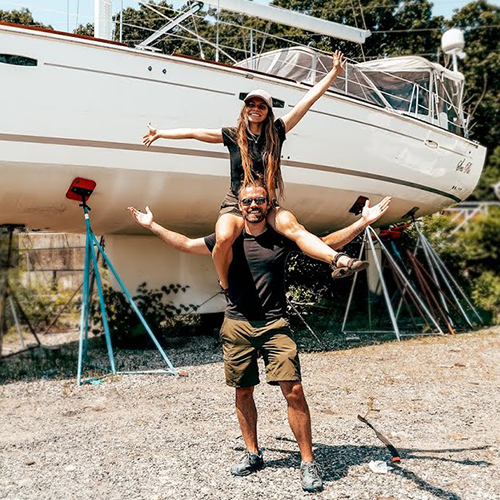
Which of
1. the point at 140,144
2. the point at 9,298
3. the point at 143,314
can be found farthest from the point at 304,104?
the point at 9,298

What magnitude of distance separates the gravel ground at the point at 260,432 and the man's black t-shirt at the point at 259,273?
0.97 m

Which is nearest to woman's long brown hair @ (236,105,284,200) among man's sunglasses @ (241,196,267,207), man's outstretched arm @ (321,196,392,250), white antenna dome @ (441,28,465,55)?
man's sunglasses @ (241,196,267,207)

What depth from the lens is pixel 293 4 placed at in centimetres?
1110

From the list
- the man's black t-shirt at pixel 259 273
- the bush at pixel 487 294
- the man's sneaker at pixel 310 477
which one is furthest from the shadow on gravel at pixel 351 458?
the bush at pixel 487 294

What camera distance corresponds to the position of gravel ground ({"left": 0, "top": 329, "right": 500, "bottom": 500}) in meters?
3.23

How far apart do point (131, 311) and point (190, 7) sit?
4080 millimetres

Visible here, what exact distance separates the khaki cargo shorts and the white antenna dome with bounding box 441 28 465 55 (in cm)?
906

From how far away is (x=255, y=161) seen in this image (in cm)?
352

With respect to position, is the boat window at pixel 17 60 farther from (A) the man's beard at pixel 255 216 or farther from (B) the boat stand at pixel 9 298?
(A) the man's beard at pixel 255 216

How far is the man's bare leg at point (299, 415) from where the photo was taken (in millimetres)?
3219

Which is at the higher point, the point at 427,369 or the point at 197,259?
the point at 197,259

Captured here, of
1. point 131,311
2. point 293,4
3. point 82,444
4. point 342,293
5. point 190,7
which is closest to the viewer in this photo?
point 82,444

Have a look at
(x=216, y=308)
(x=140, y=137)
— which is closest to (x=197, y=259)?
(x=216, y=308)

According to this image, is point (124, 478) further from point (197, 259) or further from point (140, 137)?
point (197, 259)
